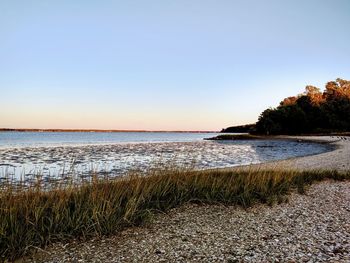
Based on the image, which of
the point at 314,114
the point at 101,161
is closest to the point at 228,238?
the point at 101,161

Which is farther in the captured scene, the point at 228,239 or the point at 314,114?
the point at 314,114

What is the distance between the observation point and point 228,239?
20.8 feet

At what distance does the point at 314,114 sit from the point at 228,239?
9379cm

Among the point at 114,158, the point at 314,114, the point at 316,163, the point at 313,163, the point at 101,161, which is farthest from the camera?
the point at 314,114

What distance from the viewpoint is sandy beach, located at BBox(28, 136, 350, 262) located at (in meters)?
5.45

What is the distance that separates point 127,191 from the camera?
25.4ft

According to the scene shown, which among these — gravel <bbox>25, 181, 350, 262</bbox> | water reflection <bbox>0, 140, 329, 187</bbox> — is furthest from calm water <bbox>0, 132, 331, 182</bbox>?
gravel <bbox>25, 181, 350, 262</bbox>

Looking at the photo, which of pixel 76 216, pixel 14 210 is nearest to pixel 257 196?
pixel 76 216

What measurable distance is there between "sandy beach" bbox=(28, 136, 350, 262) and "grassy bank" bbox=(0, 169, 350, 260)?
28cm

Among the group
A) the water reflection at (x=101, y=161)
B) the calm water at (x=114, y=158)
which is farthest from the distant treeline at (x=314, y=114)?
the water reflection at (x=101, y=161)

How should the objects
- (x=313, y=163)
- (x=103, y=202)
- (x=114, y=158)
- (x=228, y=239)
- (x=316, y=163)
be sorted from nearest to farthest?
1. (x=228, y=239)
2. (x=103, y=202)
3. (x=316, y=163)
4. (x=313, y=163)
5. (x=114, y=158)

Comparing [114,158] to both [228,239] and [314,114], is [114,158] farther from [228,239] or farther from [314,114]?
[314,114]

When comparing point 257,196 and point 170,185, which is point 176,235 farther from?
point 257,196

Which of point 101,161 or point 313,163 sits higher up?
point 313,163
